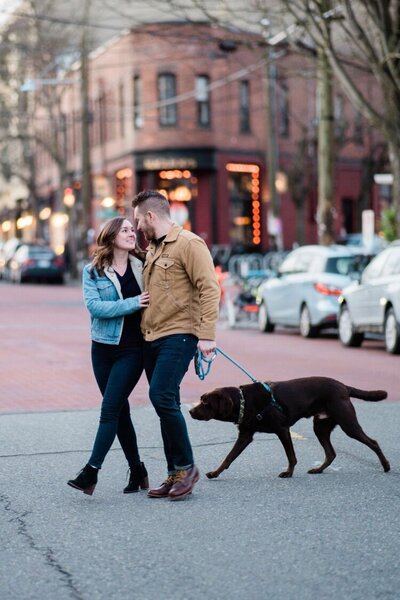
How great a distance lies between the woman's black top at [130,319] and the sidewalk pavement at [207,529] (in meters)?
0.97

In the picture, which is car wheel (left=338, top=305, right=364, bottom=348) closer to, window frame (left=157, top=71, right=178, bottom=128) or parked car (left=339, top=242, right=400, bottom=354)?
parked car (left=339, top=242, right=400, bottom=354)

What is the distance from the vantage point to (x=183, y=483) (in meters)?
7.63

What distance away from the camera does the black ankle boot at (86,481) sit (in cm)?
766

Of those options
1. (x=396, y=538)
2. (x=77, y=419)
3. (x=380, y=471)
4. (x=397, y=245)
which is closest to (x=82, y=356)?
(x=397, y=245)

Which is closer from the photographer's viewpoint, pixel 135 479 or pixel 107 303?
pixel 107 303

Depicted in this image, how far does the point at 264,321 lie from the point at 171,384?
17029 mm

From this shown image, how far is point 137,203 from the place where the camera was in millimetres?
7746

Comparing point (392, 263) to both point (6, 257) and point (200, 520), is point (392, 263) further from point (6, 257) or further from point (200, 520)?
point (6, 257)

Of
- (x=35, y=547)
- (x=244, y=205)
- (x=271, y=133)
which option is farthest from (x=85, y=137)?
(x=35, y=547)

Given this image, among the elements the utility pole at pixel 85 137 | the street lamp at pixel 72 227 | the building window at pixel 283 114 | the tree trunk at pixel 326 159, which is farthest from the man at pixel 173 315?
the building window at pixel 283 114

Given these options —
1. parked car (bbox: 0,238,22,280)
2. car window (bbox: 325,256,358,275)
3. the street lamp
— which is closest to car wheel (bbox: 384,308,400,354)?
car window (bbox: 325,256,358,275)

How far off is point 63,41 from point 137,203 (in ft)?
146

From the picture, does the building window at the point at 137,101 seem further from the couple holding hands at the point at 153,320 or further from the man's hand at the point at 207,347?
the man's hand at the point at 207,347

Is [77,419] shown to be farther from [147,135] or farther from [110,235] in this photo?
[147,135]
